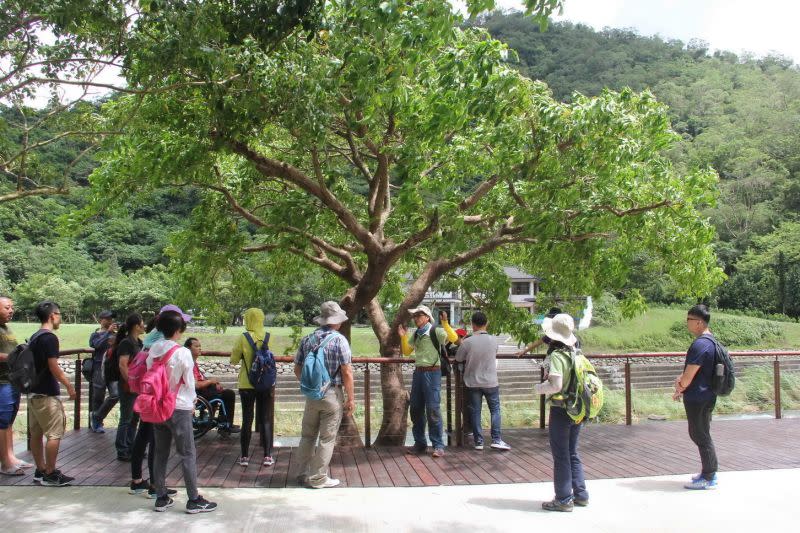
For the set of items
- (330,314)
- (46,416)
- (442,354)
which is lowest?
(46,416)

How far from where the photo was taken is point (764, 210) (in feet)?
160

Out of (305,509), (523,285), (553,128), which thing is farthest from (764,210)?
(305,509)

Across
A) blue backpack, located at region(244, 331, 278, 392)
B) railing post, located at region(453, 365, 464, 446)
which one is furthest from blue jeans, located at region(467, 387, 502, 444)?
blue backpack, located at region(244, 331, 278, 392)

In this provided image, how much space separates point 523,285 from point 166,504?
44930mm

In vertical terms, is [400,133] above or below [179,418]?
above

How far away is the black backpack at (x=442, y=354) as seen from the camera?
682 centimetres

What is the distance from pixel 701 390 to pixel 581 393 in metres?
1.39

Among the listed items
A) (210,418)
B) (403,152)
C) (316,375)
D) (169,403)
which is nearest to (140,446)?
(169,403)

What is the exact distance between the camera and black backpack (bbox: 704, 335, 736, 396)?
5.47 m

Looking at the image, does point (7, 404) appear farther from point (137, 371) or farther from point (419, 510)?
point (419, 510)

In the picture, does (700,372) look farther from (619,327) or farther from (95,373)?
(619,327)

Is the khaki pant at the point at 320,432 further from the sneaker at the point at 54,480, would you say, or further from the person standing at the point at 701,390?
the person standing at the point at 701,390

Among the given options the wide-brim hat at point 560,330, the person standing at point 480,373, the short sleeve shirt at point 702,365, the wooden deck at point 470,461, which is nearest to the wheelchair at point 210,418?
the wooden deck at point 470,461

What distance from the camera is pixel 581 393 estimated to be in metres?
4.94
